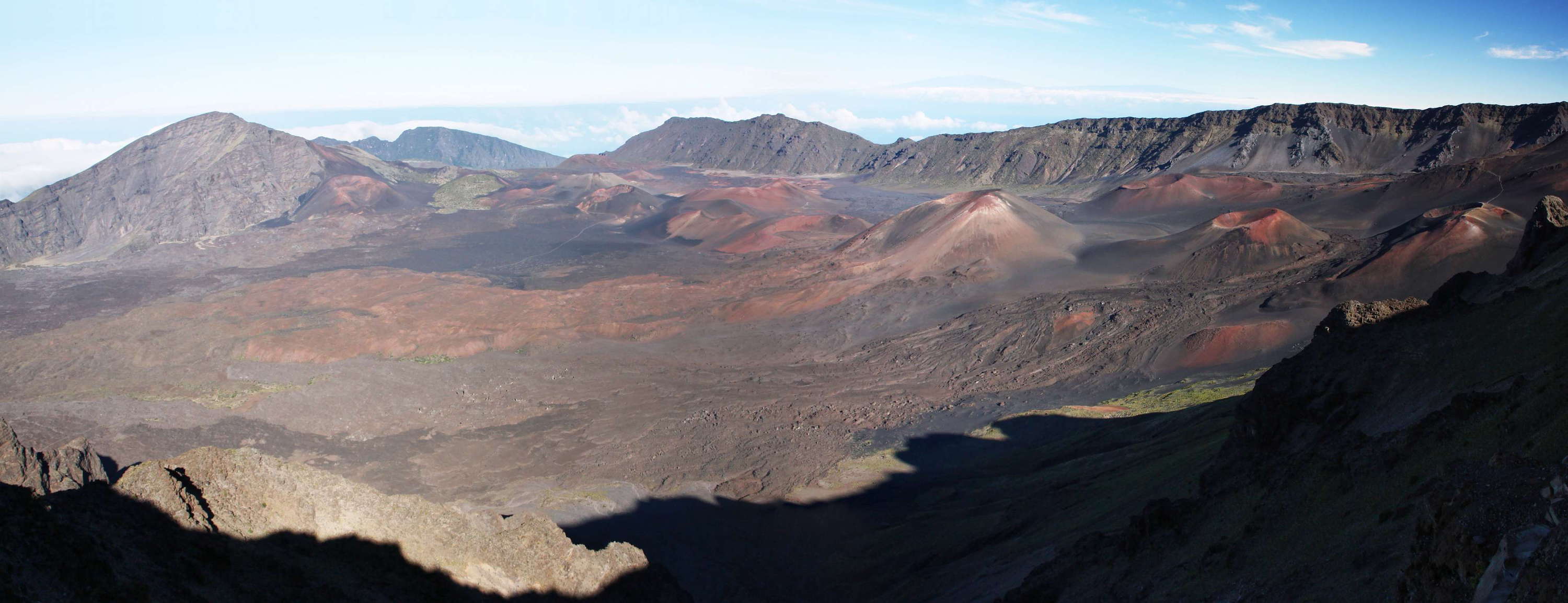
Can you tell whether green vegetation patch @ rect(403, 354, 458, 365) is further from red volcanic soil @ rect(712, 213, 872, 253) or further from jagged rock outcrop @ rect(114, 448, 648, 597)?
red volcanic soil @ rect(712, 213, 872, 253)

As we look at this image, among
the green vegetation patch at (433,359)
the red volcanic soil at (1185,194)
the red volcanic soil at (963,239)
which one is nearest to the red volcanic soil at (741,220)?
the red volcanic soil at (963,239)

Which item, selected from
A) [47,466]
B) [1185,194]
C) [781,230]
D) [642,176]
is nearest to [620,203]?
[781,230]

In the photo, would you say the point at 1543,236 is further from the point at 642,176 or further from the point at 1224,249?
the point at 642,176

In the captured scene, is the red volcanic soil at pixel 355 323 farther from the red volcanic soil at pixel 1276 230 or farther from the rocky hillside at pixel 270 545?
the red volcanic soil at pixel 1276 230

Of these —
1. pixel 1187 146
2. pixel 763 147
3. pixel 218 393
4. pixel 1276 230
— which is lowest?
pixel 218 393

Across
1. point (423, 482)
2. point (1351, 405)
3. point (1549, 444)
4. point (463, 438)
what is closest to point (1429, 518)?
point (1549, 444)

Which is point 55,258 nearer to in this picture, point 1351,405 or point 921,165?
point 1351,405
